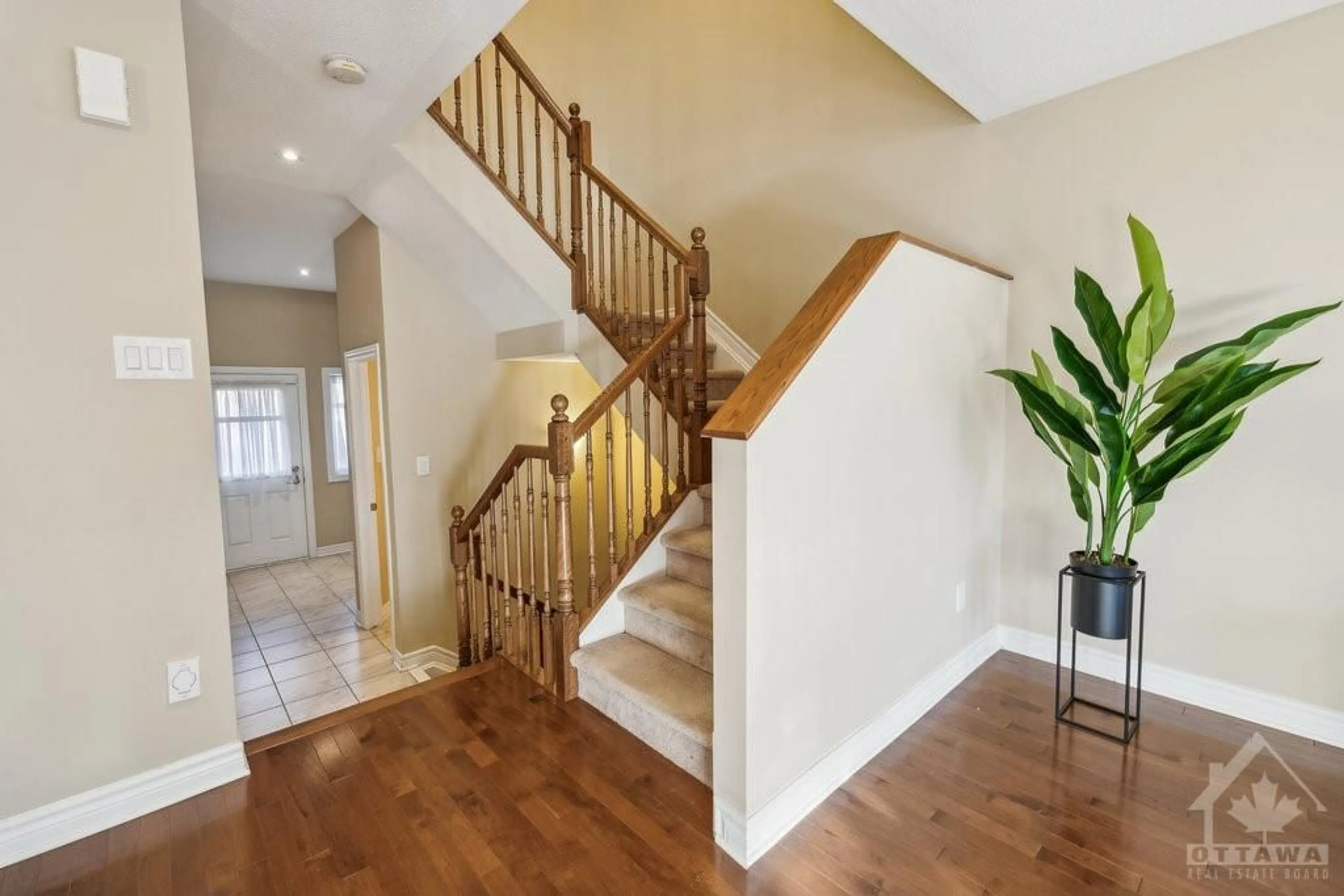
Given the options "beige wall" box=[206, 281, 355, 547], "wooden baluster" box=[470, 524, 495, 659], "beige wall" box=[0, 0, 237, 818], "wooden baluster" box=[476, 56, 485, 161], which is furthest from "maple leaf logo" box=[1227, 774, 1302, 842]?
"beige wall" box=[206, 281, 355, 547]

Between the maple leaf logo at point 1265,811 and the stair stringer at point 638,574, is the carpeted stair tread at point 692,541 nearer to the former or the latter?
the stair stringer at point 638,574

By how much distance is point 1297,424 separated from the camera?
7.00 ft

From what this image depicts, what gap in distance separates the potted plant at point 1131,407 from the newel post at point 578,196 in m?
2.26

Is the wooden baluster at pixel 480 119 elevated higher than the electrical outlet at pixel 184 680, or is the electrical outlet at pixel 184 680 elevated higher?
the wooden baluster at pixel 480 119

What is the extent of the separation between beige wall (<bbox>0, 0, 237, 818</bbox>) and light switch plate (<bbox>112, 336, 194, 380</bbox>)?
0.06 feet

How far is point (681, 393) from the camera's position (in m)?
2.91

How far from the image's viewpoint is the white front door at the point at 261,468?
6.09 metres

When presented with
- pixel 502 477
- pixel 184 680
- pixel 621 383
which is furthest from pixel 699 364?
pixel 184 680

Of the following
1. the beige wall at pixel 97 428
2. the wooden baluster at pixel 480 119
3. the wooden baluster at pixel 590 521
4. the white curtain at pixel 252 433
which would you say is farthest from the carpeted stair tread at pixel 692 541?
the white curtain at pixel 252 433

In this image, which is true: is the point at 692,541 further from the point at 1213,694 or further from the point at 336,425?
the point at 336,425

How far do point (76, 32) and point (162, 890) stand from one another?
240cm

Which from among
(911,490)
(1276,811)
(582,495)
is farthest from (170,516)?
(1276,811)

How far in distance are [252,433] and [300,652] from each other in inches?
118

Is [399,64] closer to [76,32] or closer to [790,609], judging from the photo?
[76,32]
